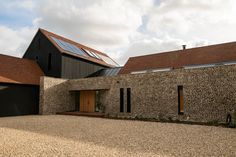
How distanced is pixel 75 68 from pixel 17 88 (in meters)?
6.14

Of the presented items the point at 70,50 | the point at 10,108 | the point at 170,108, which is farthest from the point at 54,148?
the point at 70,50

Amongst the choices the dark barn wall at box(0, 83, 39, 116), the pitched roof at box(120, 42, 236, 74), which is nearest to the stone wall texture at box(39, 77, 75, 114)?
the dark barn wall at box(0, 83, 39, 116)

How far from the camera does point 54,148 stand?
5762 mm

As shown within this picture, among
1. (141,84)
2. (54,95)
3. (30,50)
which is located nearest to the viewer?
(141,84)

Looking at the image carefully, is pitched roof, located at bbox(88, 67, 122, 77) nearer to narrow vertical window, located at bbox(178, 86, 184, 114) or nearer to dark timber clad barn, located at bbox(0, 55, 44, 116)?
dark timber clad barn, located at bbox(0, 55, 44, 116)

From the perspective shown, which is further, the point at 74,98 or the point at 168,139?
the point at 74,98

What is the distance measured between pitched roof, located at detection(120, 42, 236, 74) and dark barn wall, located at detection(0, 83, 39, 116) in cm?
877

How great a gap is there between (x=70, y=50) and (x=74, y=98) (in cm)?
505

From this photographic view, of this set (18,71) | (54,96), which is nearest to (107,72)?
(54,96)

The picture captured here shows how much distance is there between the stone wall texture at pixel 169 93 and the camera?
1123 centimetres

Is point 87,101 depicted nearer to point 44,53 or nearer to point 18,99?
point 18,99

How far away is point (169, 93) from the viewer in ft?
42.9

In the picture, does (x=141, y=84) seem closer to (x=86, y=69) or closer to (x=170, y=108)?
(x=170, y=108)

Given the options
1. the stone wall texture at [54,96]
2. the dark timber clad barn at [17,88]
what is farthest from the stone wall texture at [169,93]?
the dark timber clad barn at [17,88]
